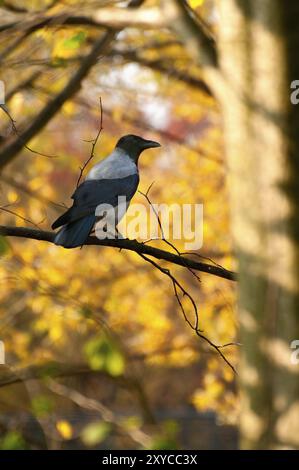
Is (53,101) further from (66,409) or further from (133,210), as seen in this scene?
(66,409)

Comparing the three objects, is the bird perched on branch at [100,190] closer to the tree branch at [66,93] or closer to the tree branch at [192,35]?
the tree branch at [66,93]

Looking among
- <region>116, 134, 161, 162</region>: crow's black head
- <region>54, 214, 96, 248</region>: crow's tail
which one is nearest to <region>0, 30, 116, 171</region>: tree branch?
<region>116, 134, 161, 162</region>: crow's black head

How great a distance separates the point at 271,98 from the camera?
11.3 ft

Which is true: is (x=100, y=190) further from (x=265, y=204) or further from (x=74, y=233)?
(x=265, y=204)

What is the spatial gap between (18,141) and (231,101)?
9.34 feet

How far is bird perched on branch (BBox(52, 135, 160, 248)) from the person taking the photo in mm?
4012

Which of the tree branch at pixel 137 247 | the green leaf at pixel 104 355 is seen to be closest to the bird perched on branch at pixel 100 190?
the tree branch at pixel 137 247

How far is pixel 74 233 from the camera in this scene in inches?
157

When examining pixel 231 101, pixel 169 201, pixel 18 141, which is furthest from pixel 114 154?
pixel 169 201

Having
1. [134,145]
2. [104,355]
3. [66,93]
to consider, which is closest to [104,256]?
[66,93]

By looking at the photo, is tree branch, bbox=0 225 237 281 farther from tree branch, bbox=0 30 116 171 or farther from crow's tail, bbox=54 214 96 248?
tree branch, bbox=0 30 116 171

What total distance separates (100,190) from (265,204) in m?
1.73

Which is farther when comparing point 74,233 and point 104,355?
point 104,355

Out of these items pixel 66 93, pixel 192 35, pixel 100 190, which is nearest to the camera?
pixel 192 35
